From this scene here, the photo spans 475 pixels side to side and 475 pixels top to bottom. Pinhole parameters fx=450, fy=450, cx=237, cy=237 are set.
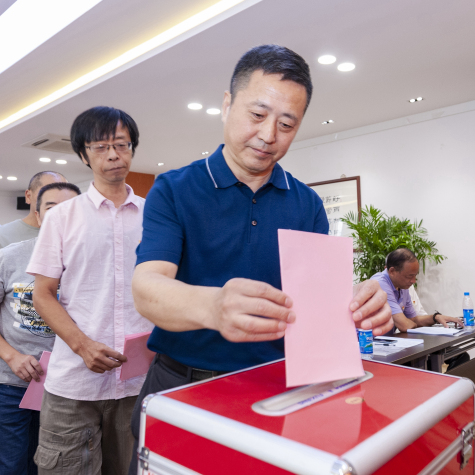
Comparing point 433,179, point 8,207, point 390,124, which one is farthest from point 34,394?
point 8,207

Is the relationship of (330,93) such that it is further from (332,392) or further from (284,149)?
(332,392)

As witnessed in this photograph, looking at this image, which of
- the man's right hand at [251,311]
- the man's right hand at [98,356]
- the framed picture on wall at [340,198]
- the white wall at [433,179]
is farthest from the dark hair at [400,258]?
the man's right hand at [251,311]

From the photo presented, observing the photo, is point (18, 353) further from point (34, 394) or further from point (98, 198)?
point (98, 198)

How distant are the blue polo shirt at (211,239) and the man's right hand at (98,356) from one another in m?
0.43

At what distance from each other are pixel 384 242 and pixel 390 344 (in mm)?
2746

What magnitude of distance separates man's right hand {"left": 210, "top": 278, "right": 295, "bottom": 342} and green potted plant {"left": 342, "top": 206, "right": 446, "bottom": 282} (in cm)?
457

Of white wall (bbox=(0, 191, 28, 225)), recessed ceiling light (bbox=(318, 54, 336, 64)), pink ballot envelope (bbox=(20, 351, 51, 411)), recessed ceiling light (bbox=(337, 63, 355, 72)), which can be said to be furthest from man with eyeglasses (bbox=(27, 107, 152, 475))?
white wall (bbox=(0, 191, 28, 225))

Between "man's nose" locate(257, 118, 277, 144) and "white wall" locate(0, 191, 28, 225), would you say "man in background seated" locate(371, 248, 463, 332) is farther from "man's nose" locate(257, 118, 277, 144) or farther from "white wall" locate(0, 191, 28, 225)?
"white wall" locate(0, 191, 28, 225)

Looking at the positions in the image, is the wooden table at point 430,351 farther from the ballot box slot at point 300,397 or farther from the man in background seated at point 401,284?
the ballot box slot at point 300,397

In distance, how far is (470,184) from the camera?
4828mm

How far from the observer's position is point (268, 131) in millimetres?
831

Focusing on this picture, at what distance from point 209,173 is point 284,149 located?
6.2 inches

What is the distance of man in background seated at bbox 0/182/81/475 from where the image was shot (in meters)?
1.66

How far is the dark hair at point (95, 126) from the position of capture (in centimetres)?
148
